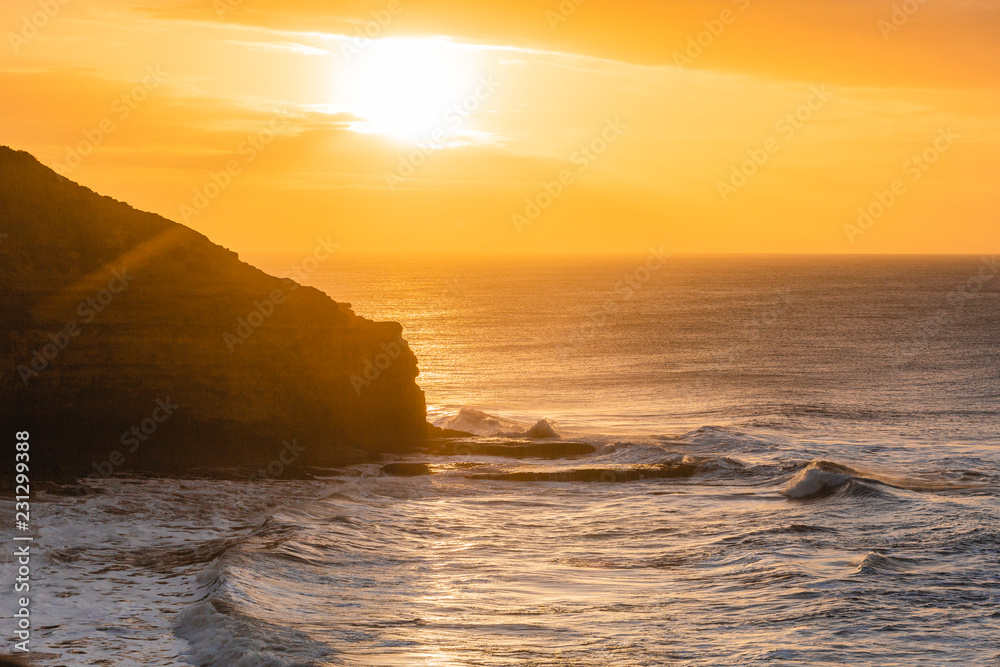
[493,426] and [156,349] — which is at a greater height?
[156,349]

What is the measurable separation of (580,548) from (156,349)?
15389 mm

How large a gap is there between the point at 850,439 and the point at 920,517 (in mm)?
13110

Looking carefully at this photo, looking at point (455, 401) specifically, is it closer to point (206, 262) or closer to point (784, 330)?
point (206, 262)

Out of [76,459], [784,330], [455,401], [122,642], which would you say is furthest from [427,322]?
[122,642]

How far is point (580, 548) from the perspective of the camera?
70.3 feet

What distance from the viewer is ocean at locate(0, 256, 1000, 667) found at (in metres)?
15.5

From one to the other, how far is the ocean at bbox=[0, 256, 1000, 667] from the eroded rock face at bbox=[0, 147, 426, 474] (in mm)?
2328

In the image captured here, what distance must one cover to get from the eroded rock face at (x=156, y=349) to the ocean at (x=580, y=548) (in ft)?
7.64

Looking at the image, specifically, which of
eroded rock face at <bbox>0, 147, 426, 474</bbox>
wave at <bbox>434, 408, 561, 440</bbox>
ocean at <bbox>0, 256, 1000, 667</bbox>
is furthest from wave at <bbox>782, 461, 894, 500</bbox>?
eroded rock face at <bbox>0, 147, 426, 474</bbox>

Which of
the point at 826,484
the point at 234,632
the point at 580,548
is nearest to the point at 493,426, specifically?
the point at 826,484

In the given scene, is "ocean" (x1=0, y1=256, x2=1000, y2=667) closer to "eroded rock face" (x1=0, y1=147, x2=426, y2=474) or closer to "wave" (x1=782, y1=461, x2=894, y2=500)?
"wave" (x1=782, y1=461, x2=894, y2=500)

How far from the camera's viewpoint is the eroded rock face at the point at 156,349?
2777 cm

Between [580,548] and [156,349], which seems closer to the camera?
[580,548]

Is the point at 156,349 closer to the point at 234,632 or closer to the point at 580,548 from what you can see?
the point at 580,548
